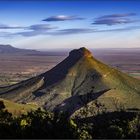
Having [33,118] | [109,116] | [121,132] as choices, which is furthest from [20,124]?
[109,116]

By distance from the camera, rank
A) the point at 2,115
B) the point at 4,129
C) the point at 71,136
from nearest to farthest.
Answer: the point at 4,129 → the point at 71,136 → the point at 2,115

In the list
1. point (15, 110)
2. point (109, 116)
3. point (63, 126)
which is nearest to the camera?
point (63, 126)

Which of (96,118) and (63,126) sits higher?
(63,126)

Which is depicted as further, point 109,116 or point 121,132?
point 109,116

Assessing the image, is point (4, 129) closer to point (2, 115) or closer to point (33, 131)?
point (33, 131)

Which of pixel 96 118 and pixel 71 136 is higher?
pixel 71 136

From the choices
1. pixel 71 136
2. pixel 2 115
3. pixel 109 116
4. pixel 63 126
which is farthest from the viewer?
pixel 109 116

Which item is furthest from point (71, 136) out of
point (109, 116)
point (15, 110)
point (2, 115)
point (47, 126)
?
point (15, 110)

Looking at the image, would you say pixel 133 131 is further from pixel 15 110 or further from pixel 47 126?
pixel 15 110

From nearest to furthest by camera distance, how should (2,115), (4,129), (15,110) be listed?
1. (4,129)
2. (2,115)
3. (15,110)
